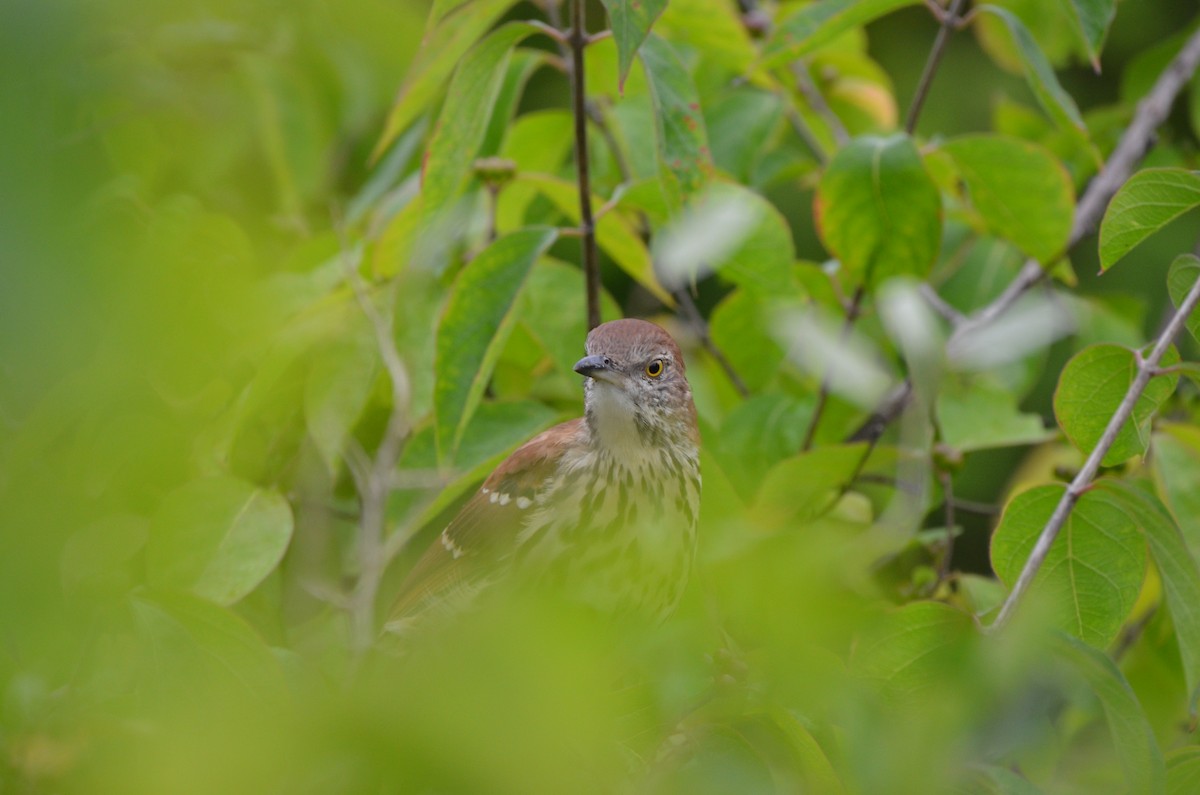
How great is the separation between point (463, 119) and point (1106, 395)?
125cm

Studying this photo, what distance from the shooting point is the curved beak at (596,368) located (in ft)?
8.58

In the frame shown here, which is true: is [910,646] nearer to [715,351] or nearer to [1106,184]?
[715,351]

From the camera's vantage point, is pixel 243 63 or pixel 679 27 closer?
pixel 679 27

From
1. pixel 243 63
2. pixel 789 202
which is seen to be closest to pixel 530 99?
pixel 789 202

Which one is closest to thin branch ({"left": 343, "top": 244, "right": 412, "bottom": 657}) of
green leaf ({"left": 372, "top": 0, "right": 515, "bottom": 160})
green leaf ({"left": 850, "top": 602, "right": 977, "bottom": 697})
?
green leaf ({"left": 372, "top": 0, "right": 515, "bottom": 160})

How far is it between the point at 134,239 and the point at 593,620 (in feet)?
1.41

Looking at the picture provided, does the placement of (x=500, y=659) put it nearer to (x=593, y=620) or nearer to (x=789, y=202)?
(x=593, y=620)

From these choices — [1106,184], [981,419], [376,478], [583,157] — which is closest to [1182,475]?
[981,419]

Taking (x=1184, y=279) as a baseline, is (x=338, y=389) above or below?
below

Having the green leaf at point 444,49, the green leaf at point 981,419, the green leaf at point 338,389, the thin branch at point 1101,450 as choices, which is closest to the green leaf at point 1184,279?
the thin branch at point 1101,450

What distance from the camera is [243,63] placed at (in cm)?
339

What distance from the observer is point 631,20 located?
1822mm

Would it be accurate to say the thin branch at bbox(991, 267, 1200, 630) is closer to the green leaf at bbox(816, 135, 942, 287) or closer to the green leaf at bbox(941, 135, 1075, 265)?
the green leaf at bbox(816, 135, 942, 287)

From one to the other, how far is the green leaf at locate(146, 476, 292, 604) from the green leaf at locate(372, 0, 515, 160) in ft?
2.63
